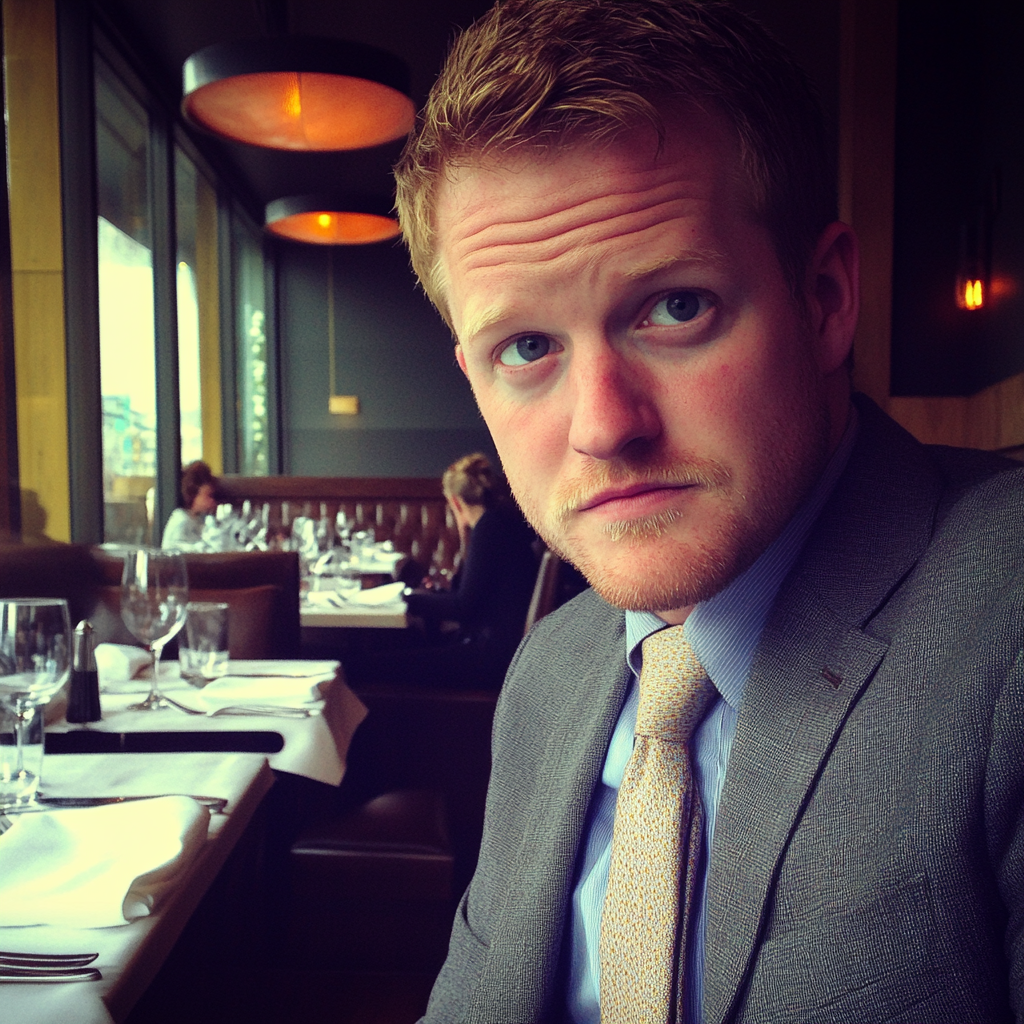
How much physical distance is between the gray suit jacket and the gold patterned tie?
4cm

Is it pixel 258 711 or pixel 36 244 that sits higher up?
pixel 36 244

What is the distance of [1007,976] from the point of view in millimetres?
602

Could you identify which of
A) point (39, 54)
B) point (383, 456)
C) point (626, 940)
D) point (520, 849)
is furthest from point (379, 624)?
point (383, 456)

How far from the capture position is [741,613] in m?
0.85

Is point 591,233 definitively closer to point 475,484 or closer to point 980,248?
point 475,484

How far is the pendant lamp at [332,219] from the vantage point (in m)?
6.11

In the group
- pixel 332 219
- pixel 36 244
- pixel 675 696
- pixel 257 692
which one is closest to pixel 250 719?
pixel 257 692

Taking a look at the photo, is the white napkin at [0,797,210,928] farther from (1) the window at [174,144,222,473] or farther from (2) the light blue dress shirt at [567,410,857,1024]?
(1) the window at [174,144,222,473]

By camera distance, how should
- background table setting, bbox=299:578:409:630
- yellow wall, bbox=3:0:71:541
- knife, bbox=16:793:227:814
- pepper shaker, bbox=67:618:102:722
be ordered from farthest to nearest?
1. yellow wall, bbox=3:0:71:541
2. background table setting, bbox=299:578:409:630
3. pepper shaker, bbox=67:618:102:722
4. knife, bbox=16:793:227:814

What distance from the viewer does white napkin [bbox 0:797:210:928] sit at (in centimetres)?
92

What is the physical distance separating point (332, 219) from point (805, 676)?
20.2 ft

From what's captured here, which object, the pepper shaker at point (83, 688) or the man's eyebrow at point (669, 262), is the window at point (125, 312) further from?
the man's eyebrow at point (669, 262)

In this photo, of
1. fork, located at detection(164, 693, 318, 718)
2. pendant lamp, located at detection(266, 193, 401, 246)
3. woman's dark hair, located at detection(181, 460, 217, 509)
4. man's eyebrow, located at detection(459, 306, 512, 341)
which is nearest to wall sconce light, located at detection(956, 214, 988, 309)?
pendant lamp, located at detection(266, 193, 401, 246)

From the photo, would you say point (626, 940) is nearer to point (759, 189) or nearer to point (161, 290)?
point (759, 189)
